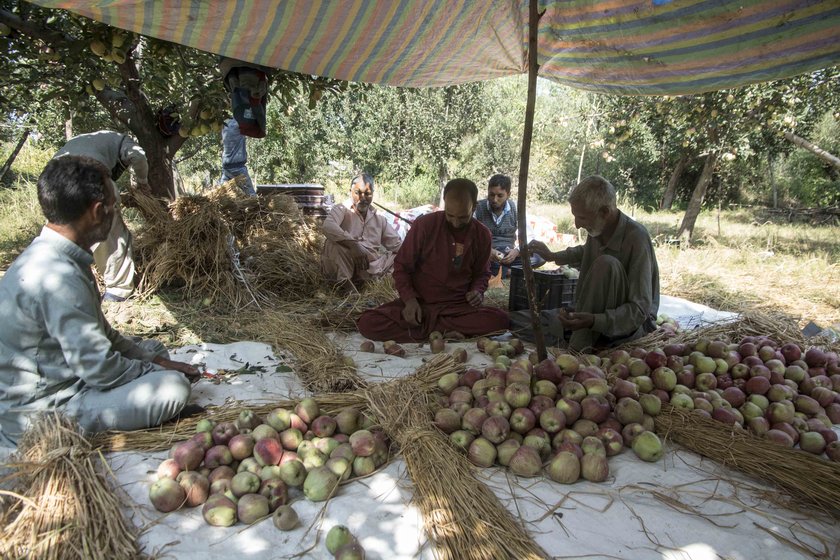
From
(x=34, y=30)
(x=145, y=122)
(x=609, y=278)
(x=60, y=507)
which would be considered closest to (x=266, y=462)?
(x=60, y=507)

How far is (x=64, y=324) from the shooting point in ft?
6.68

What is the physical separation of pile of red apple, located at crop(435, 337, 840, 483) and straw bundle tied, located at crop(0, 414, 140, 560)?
1287 millimetres

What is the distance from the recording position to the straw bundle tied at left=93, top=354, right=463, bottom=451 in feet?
7.22

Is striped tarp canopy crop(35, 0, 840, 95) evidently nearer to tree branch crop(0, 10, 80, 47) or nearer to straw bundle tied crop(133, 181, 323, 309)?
tree branch crop(0, 10, 80, 47)

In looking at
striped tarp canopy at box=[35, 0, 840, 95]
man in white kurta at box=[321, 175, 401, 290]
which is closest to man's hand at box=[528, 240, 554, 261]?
striped tarp canopy at box=[35, 0, 840, 95]

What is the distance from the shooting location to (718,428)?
2338mm

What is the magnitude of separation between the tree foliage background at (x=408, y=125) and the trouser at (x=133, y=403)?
266 cm

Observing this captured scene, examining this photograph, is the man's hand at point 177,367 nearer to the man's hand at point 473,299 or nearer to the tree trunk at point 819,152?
the man's hand at point 473,299

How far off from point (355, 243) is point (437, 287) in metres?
1.55

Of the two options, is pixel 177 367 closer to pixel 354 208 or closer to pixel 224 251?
pixel 224 251

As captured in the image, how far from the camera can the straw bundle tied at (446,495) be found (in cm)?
161

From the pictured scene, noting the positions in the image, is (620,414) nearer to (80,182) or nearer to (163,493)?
(163,493)

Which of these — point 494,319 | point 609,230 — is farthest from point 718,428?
point 494,319

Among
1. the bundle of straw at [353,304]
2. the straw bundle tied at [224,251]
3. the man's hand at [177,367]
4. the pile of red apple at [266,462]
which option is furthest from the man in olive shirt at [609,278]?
the straw bundle tied at [224,251]
